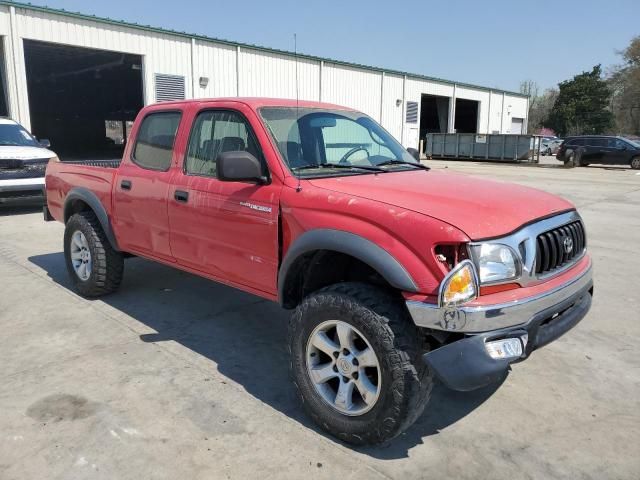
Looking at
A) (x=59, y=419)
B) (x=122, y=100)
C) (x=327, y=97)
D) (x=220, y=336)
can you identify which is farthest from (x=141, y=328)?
(x=122, y=100)

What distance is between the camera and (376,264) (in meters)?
2.68

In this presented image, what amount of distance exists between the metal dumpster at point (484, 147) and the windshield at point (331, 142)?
27.7 meters

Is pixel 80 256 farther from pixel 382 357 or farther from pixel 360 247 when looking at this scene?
pixel 382 357

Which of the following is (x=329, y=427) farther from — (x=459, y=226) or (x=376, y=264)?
(x=459, y=226)

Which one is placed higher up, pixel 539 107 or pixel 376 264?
pixel 539 107

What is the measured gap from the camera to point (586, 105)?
199ft

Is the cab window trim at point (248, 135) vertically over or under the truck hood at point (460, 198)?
over

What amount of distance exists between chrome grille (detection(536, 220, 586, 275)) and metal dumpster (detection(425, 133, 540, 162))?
2824 cm

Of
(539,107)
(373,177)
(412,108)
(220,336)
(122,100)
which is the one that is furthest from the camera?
(539,107)

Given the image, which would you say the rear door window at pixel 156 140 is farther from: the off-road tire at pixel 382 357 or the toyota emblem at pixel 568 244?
the toyota emblem at pixel 568 244

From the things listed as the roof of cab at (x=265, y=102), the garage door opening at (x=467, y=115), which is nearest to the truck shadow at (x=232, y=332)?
the roof of cab at (x=265, y=102)

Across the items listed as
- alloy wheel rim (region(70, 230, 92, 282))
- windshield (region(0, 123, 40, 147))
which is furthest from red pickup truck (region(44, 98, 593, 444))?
windshield (region(0, 123, 40, 147))

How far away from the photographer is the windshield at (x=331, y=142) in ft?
11.7

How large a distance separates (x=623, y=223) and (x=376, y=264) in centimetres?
930
